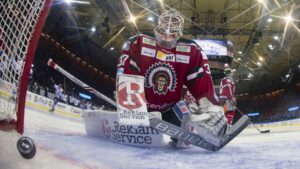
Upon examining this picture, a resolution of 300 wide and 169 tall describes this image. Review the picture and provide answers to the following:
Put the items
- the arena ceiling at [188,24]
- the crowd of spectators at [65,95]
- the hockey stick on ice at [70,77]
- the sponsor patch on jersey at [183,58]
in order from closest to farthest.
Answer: the sponsor patch on jersey at [183,58], the hockey stick on ice at [70,77], the crowd of spectators at [65,95], the arena ceiling at [188,24]

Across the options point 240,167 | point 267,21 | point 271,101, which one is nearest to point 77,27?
point 267,21

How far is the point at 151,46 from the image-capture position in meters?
3.59

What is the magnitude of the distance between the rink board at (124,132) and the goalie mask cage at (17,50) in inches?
59.1

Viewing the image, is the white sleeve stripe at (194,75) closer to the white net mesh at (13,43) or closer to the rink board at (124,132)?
the rink board at (124,132)

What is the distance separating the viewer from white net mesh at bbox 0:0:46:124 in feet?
5.94

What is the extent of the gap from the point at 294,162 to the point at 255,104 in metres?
28.0

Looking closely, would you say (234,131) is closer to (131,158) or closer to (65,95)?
(131,158)

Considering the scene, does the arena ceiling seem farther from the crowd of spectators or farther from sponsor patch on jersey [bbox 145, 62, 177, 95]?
sponsor patch on jersey [bbox 145, 62, 177, 95]

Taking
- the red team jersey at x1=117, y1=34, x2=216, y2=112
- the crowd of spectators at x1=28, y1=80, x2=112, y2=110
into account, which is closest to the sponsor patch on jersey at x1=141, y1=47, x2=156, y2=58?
the red team jersey at x1=117, y1=34, x2=216, y2=112

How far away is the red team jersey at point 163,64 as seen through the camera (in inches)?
139

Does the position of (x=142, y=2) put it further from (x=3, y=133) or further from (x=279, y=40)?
(x=3, y=133)

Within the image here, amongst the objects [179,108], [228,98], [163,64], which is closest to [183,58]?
[163,64]

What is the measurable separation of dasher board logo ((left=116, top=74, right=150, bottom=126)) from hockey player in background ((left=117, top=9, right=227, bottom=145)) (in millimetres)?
792

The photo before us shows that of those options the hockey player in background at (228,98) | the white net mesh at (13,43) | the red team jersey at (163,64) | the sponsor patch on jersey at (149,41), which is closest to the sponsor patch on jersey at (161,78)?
the red team jersey at (163,64)
